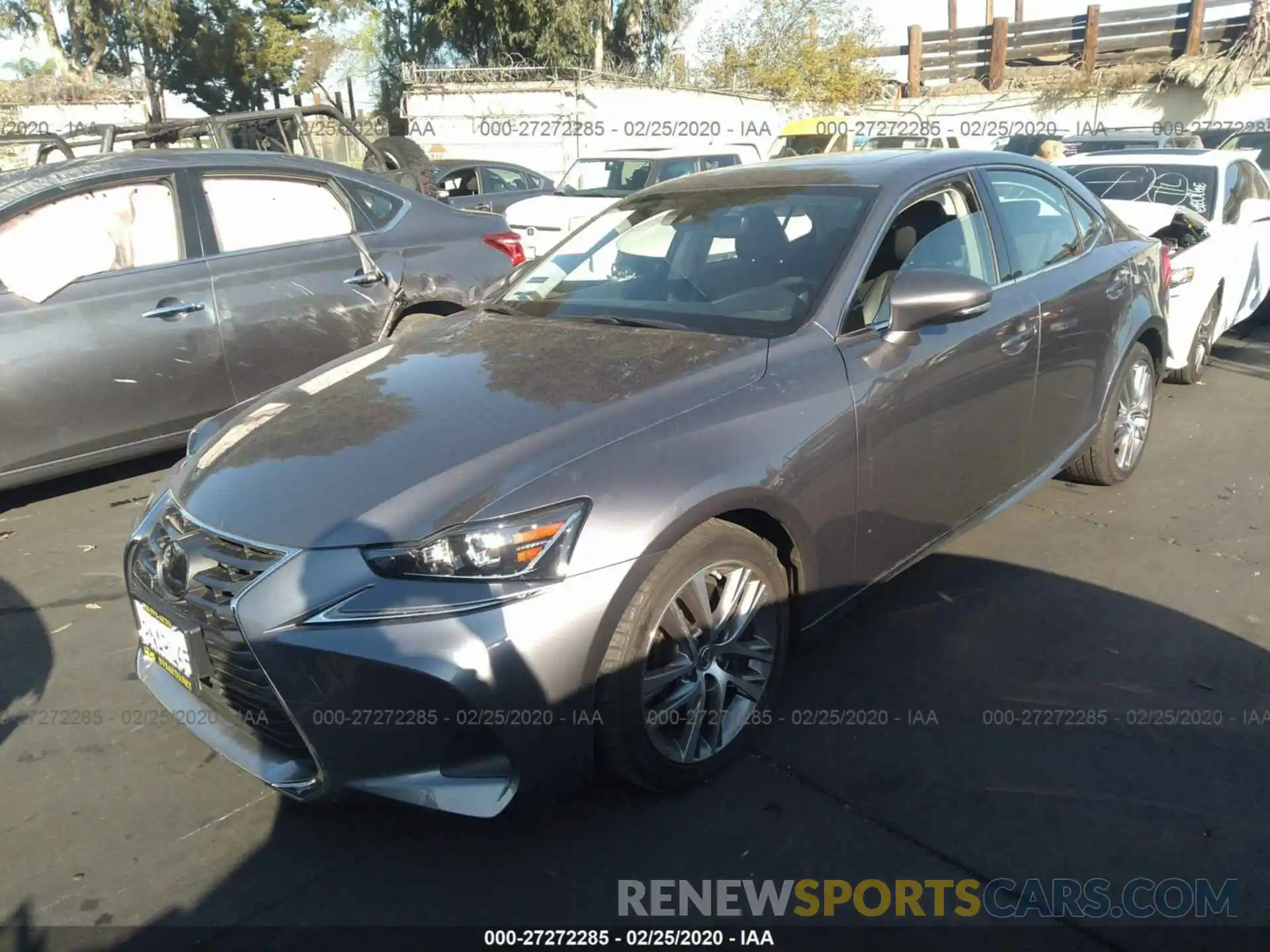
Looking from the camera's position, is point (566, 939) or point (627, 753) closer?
point (566, 939)

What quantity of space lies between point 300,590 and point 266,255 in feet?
11.5

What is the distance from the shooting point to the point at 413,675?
2242 mm

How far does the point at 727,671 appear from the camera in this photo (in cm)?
283

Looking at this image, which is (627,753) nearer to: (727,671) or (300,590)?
(727,671)

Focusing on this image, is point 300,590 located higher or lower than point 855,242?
lower

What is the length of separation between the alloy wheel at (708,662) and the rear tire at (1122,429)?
250 centimetres

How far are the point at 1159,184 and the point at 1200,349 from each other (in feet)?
6.15

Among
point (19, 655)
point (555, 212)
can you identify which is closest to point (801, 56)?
point (555, 212)

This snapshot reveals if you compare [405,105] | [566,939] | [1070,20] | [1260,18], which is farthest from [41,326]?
[1070,20]

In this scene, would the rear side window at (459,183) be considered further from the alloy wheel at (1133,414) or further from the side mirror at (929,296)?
the side mirror at (929,296)

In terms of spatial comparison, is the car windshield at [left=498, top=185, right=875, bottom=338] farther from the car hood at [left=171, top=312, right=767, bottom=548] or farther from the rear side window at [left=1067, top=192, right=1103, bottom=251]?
the rear side window at [left=1067, top=192, right=1103, bottom=251]

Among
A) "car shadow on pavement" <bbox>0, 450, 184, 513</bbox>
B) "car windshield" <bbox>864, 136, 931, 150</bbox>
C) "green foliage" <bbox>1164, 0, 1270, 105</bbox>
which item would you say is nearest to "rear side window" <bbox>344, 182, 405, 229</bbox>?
"car shadow on pavement" <bbox>0, 450, 184, 513</bbox>

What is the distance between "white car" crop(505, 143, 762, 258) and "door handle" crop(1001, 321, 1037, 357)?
6.31m

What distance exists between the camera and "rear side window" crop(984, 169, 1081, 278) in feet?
13.0
